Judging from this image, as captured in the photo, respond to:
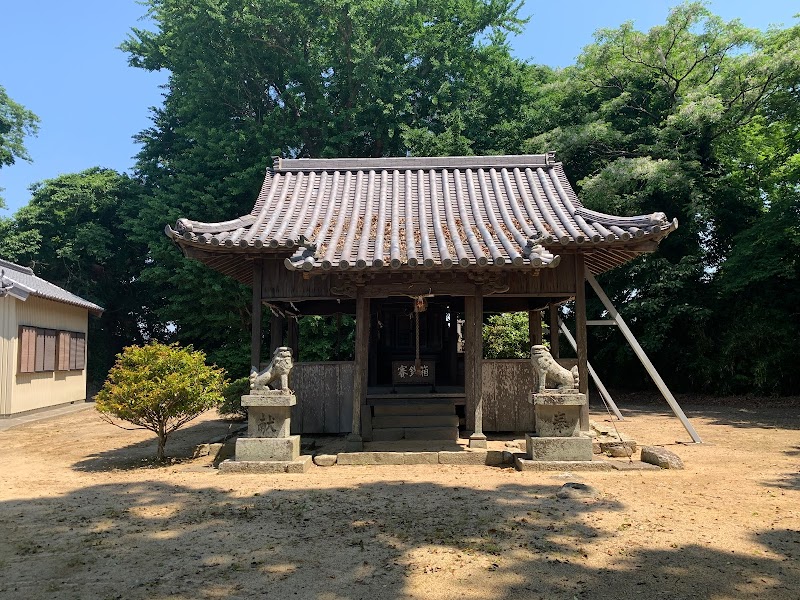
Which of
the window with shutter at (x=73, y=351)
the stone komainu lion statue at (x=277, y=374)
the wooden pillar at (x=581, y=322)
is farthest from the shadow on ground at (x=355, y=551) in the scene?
the window with shutter at (x=73, y=351)

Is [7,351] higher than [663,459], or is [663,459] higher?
[7,351]

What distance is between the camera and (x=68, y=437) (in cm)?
1231

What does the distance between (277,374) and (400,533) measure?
3.92m

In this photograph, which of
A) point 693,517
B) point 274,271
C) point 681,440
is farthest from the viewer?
point 681,440

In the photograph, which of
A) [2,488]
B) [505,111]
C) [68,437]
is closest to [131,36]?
[505,111]

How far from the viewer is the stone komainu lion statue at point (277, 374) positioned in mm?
8289

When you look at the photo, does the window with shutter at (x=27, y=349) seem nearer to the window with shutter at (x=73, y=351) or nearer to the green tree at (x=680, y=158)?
the window with shutter at (x=73, y=351)

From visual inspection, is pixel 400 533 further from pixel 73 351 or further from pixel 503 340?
pixel 73 351

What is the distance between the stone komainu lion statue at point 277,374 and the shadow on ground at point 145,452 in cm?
242

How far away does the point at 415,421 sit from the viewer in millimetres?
9586

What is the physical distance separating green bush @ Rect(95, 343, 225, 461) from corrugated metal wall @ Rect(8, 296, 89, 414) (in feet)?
28.8

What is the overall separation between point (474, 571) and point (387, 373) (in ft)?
28.1

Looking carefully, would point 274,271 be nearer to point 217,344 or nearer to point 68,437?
point 68,437

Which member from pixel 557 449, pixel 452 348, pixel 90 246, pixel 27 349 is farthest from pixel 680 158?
pixel 90 246
